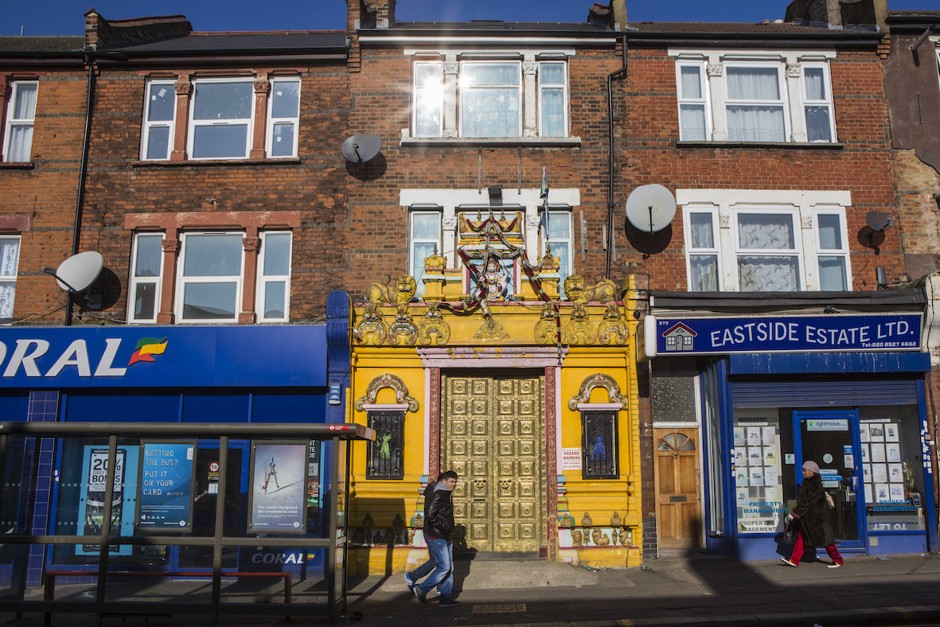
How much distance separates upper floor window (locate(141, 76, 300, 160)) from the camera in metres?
13.6

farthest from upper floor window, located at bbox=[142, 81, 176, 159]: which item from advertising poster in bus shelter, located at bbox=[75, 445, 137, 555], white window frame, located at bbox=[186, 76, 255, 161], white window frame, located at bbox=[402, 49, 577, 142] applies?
advertising poster in bus shelter, located at bbox=[75, 445, 137, 555]

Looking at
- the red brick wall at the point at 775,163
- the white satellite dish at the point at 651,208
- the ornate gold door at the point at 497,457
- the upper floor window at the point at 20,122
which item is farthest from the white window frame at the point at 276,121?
the white satellite dish at the point at 651,208

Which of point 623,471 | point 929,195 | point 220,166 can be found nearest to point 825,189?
point 929,195

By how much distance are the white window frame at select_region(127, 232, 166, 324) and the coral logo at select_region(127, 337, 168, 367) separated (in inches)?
30.6

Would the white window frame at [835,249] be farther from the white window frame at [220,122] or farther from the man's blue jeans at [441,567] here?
the white window frame at [220,122]

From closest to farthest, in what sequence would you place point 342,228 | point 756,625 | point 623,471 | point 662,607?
point 756,625 → point 662,607 → point 623,471 → point 342,228

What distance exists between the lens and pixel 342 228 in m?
13.1

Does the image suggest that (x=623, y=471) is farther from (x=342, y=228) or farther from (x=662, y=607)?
(x=342, y=228)

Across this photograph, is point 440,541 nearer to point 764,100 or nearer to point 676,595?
point 676,595

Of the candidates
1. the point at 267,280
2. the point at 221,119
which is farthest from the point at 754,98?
the point at 221,119

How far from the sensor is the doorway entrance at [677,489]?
40.6 feet

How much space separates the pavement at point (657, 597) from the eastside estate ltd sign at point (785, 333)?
337 cm

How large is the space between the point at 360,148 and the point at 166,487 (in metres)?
6.62

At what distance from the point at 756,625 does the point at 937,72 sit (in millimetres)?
10920
